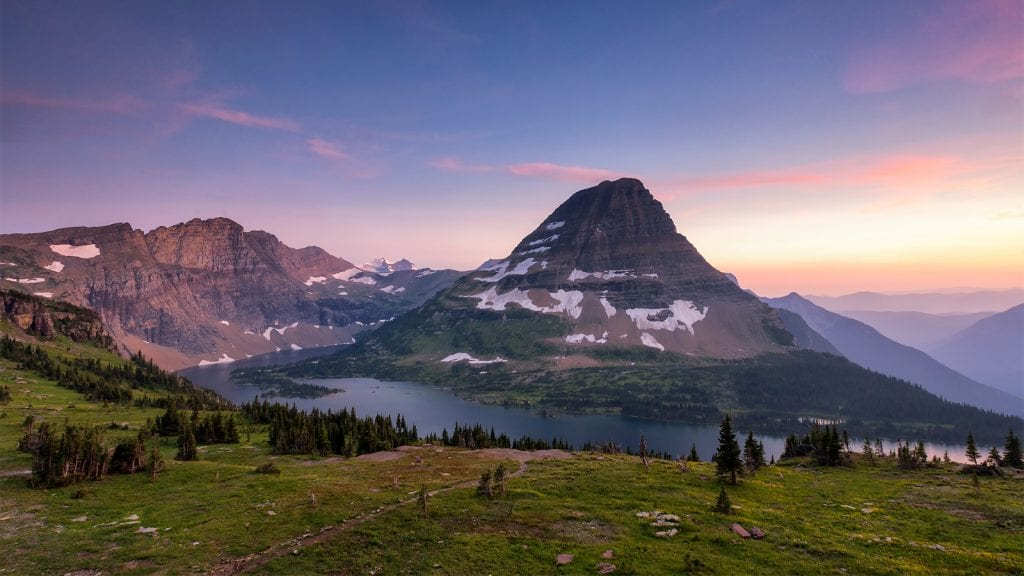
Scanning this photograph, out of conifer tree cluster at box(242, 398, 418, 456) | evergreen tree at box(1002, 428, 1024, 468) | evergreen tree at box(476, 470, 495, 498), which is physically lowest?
conifer tree cluster at box(242, 398, 418, 456)

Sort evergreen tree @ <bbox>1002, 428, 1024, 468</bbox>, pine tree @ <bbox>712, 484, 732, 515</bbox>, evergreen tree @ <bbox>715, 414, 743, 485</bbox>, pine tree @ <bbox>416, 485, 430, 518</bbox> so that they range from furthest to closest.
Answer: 1. evergreen tree @ <bbox>1002, 428, 1024, 468</bbox>
2. evergreen tree @ <bbox>715, 414, 743, 485</bbox>
3. pine tree @ <bbox>712, 484, 732, 515</bbox>
4. pine tree @ <bbox>416, 485, 430, 518</bbox>

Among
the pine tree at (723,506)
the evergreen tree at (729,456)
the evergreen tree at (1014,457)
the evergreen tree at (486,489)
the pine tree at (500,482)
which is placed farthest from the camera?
the evergreen tree at (1014,457)

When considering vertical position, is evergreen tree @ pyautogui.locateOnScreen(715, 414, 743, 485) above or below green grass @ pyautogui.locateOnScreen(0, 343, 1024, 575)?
above

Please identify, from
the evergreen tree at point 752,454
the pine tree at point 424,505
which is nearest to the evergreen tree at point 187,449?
the pine tree at point 424,505

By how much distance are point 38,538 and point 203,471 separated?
23.0 meters

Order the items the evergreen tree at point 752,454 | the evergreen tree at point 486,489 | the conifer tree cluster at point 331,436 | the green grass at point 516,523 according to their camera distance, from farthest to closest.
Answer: the conifer tree cluster at point 331,436
the evergreen tree at point 752,454
the evergreen tree at point 486,489
the green grass at point 516,523

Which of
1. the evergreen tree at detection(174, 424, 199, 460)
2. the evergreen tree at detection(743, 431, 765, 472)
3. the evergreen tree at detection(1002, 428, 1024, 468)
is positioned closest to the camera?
the evergreen tree at detection(743, 431, 765, 472)

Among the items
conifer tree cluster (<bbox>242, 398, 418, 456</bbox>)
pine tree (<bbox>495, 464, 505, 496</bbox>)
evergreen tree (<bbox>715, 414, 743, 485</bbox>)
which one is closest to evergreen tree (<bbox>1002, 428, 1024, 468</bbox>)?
evergreen tree (<bbox>715, 414, 743, 485</bbox>)

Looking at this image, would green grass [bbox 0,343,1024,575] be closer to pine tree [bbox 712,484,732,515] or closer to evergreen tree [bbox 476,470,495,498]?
evergreen tree [bbox 476,470,495,498]

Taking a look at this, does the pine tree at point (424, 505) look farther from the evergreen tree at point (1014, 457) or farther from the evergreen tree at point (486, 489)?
the evergreen tree at point (1014, 457)

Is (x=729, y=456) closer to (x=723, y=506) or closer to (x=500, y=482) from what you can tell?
(x=723, y=506)

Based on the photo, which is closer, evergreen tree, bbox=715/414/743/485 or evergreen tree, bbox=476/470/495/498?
evergreen tree, bbox=476/470/495/498

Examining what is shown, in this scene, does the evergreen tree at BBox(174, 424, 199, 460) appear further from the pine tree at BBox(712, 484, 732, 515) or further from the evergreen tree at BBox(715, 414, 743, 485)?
the evergreen tree at BBox(715, 414, 743, 485)

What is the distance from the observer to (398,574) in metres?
32.3
